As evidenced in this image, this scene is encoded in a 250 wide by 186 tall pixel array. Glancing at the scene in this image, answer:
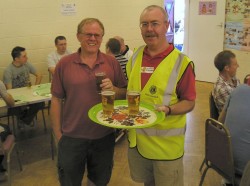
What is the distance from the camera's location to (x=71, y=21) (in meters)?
5.62

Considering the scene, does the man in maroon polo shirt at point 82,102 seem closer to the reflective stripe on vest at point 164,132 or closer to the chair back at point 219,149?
the reflective stripe on vest at point 164,132

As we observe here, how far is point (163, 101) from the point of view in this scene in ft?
5.89

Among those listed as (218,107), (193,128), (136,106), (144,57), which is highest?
(144,57)

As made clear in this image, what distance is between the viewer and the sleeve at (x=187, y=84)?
177 cm

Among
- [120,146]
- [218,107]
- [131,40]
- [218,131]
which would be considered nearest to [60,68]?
[218,131]

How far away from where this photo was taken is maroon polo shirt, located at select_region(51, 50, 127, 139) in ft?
6.49

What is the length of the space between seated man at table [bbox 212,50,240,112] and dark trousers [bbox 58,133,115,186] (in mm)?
1237

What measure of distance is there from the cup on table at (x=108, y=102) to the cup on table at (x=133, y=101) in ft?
0.33

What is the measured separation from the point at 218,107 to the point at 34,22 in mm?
3573

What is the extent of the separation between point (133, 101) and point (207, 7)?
5438 mm

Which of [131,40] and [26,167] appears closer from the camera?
[26,167]

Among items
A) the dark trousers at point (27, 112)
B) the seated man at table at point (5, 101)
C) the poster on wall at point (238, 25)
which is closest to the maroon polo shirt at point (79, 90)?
the seated man at table at point (5, 101)

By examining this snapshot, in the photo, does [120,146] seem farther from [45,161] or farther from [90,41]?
[90,41]

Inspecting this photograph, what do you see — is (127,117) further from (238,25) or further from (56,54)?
(238,25)
